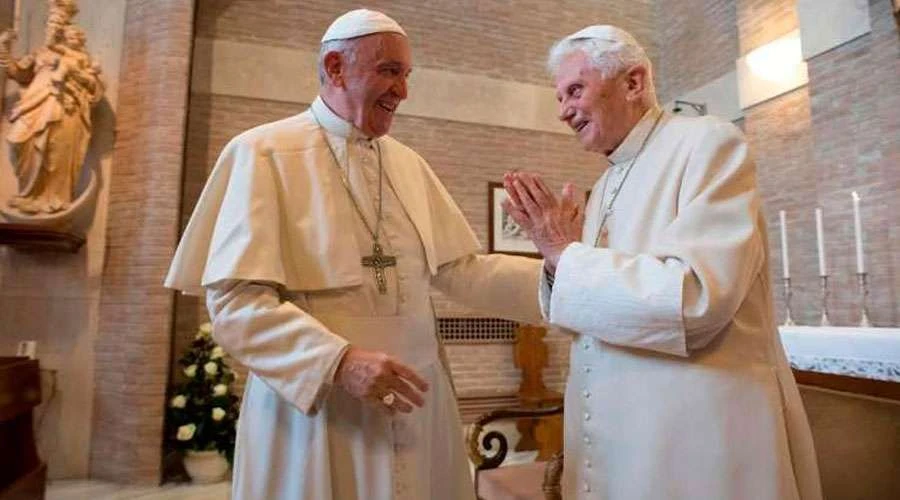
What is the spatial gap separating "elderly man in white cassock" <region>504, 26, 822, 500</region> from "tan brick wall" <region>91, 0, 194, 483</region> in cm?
397

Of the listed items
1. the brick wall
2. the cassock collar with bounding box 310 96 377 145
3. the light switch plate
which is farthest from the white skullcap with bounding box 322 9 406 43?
the light switch plate

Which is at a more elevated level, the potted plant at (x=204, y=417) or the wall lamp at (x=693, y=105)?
the wall lamp at (x=693, y=105)

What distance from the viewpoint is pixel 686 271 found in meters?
1.25

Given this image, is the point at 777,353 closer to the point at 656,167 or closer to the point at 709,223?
the point at 709,223

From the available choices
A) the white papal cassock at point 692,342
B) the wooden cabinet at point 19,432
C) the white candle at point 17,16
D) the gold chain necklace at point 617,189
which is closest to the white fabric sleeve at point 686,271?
the white papal cassock at point 692,342

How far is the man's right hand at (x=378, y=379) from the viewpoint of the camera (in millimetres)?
1347

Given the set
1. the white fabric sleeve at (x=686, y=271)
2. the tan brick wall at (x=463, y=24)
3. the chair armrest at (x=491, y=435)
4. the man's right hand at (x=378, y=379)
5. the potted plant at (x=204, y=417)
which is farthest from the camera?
the tan brick wall at (x=463, y=24)

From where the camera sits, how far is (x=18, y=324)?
475 centimetres

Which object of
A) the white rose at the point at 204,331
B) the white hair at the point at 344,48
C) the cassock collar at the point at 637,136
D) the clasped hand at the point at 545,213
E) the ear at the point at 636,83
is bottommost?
the white rose at the point at 204,331

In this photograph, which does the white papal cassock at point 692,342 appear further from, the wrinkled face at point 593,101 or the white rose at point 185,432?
the white rose at point 185,432

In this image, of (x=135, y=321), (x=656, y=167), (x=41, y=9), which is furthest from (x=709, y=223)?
(x=41, y=9)

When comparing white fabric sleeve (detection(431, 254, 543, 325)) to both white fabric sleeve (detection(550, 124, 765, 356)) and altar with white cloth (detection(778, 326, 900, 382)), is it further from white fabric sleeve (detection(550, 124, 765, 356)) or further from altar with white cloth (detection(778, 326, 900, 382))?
altar with white cloth (detection(778, 326, 900, 382))

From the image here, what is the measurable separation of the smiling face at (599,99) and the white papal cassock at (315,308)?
1.72 ft

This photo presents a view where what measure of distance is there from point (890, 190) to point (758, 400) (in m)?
3.95
